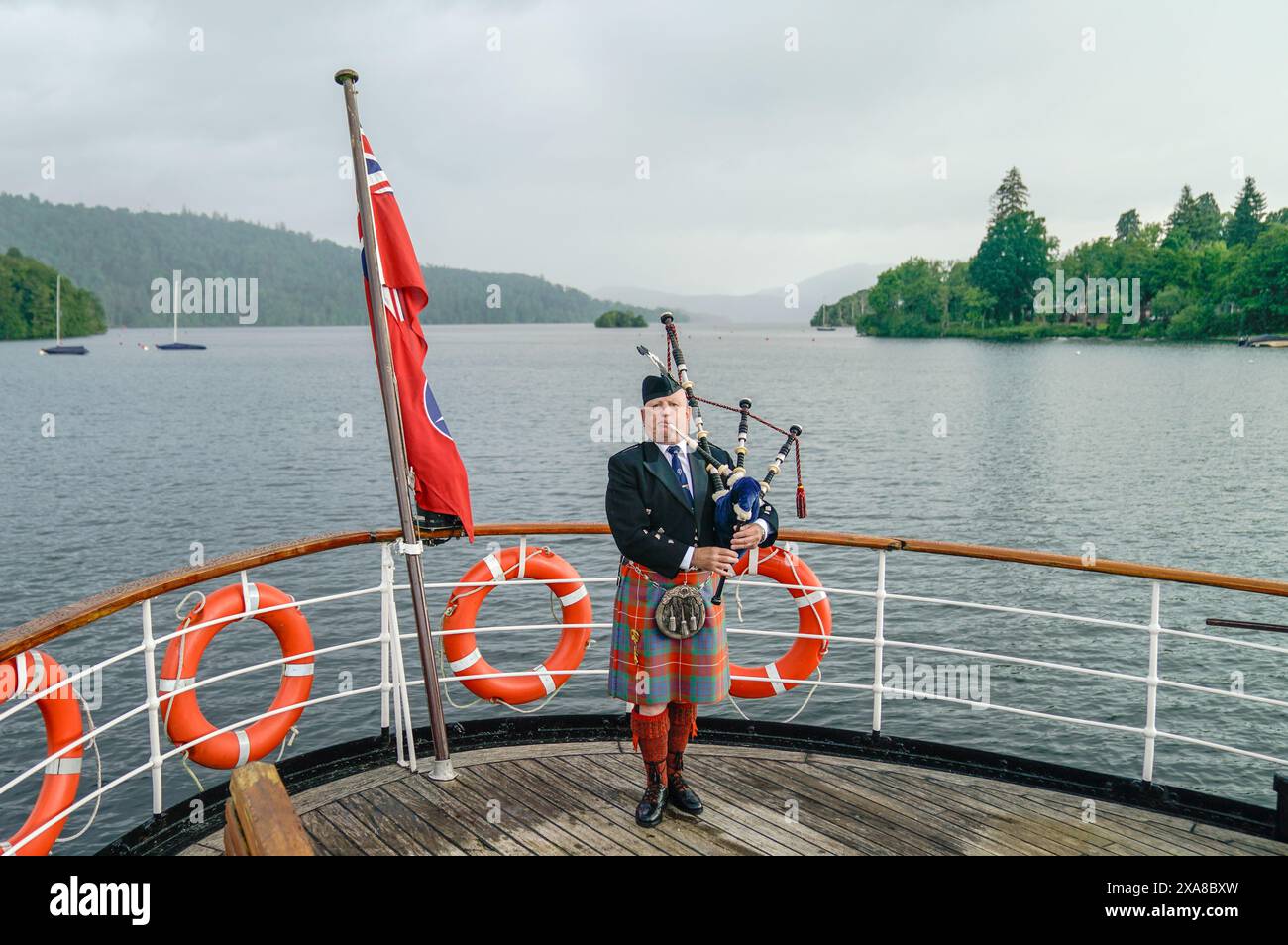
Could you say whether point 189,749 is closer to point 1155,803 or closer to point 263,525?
point 1155,803

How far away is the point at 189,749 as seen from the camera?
3.83m

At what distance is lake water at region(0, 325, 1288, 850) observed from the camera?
1031 centimetres

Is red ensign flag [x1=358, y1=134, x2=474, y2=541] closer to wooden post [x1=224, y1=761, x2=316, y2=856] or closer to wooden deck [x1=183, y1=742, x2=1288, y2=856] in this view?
wooden deck [x1=183, y1=742, x2=1288, y2=856]

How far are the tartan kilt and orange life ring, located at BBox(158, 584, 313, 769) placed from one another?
4.34 feet

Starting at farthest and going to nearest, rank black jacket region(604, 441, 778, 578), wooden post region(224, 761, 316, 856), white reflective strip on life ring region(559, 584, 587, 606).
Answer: white reflective strip on life ring region(559, 584, 587, 606), black jacket region(604, 441, 778, 578), wooden post region(224, 761, 316, 856)

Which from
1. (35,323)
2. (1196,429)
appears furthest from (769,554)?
(35,323)

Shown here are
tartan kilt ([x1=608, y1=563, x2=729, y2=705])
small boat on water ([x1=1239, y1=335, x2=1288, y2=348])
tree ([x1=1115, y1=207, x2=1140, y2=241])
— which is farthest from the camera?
tree ([x1=1115, y1=207, x2=1140, y2=241])

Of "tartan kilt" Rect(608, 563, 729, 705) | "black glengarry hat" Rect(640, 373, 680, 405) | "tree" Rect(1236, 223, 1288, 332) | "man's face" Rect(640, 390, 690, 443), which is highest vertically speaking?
"tree" Rect(1236, 223, 1288, 332)

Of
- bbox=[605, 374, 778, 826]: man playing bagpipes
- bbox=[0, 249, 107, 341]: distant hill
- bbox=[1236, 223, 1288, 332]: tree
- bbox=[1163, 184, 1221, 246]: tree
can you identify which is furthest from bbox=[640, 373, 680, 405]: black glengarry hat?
bbox=[0, 249, 107, 341]: distant hill

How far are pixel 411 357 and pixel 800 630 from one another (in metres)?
2.01

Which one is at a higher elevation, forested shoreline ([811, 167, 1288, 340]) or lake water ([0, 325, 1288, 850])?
forested shoreline ([811, 167, 1288, 340])

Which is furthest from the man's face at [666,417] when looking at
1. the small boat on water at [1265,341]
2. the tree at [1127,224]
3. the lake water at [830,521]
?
the tree at [1127,224]

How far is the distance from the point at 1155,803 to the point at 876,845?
1204 millimetres

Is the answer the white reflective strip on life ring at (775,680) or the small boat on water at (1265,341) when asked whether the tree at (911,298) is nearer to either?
the small boat on water at (1265,341)
